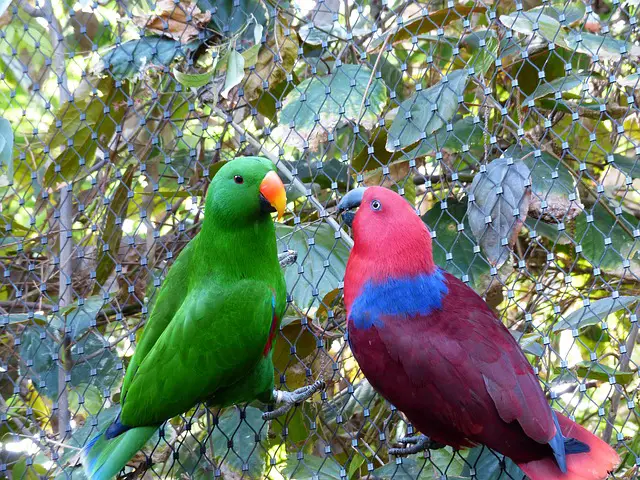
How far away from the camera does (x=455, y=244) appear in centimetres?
183

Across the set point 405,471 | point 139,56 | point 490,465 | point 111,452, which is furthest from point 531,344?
point 139,56

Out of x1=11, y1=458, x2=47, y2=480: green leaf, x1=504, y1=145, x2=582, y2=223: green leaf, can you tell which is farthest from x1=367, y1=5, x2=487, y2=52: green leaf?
x1=11, y1=458, x2=47, y2=480: green leaf

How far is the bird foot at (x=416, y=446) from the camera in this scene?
1.63 metres

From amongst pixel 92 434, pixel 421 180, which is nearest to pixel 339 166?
pixel 421 180

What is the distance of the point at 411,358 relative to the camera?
1.47 metres

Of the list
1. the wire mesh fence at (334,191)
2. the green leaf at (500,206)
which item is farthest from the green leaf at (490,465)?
the green leaf at (500,206)

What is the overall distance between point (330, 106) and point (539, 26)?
472mm

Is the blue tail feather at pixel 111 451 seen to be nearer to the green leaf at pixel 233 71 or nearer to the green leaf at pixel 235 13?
the green leaf at pixel 233 71

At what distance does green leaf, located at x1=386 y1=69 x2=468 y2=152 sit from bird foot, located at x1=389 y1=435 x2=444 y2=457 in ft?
1.95

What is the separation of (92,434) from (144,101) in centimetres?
98

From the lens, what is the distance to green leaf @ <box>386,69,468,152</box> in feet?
5.57

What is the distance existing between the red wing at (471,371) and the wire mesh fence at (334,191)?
15 centimetres

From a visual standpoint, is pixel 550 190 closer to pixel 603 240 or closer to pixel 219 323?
pixel 603 240

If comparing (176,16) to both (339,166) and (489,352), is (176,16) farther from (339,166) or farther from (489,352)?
(489,352)
